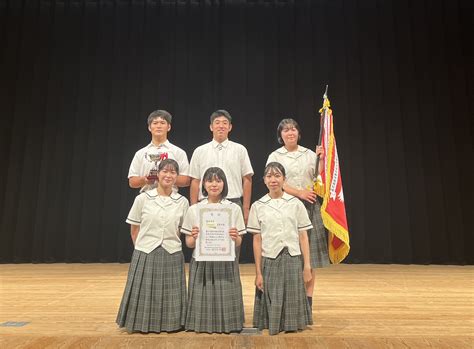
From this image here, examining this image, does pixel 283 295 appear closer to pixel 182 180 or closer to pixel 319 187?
pixel 319 187

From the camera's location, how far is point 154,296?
2.13 meters

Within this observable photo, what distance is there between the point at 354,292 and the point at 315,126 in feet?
10.2

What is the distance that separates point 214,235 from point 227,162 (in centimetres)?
57

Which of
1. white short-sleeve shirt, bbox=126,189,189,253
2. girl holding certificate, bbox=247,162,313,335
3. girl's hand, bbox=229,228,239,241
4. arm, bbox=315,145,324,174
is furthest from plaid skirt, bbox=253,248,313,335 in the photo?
arm, bbox=315,145,324,174

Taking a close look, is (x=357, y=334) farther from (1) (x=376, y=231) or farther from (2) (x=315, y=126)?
(2) (x=315, y=126)

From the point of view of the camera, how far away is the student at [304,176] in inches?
98.5

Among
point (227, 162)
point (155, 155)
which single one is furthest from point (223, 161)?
point (155, 155)

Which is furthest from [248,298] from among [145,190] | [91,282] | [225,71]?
[225,71]

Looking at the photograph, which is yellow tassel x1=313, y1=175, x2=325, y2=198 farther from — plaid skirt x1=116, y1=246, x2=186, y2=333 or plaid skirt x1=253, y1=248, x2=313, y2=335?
plaid skirt x1=116, y1=246, x2=186, y2=333

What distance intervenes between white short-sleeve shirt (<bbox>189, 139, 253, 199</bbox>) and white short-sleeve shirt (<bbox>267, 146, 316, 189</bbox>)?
7.9 inches

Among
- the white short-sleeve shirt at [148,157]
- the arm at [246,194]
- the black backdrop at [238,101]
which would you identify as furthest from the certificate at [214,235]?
the black backdrop at [238,101]

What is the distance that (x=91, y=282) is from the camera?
3965 mm

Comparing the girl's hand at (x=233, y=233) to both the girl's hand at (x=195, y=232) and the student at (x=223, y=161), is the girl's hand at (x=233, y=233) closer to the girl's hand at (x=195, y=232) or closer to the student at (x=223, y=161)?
the girl's hand at (x=195, y=232)

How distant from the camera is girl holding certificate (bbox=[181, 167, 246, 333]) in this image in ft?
6.93
